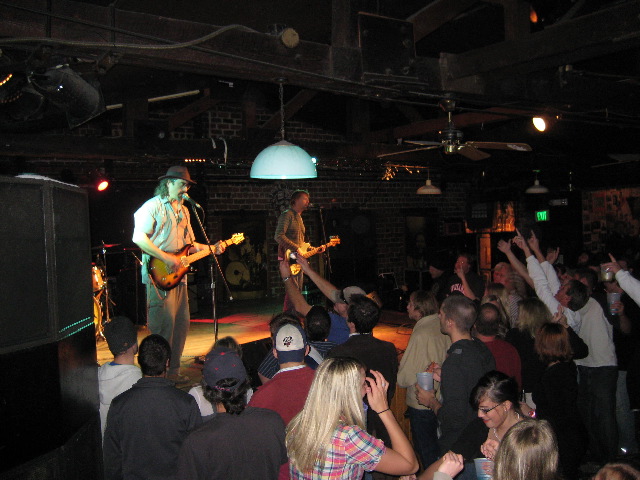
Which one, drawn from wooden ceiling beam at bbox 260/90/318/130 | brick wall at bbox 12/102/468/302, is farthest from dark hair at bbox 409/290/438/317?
brick wall at bbox 12/102/468/302

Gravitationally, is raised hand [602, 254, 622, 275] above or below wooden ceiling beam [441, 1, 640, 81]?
below

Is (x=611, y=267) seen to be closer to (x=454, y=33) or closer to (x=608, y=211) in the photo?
(x=454, y=33)

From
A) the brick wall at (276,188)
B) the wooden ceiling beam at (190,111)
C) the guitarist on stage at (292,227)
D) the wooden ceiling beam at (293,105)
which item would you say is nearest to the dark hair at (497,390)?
the guitarist on stage at (292,227)

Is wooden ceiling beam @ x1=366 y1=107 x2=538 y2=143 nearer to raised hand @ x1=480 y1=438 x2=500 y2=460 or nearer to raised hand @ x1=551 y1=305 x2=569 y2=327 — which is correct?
raised hand @ x1=551 y1=305 x2=569 y2=327

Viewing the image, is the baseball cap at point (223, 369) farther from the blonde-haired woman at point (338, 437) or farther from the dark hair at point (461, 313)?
the dark hair at point (461, 313)

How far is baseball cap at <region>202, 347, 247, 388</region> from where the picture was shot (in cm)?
253

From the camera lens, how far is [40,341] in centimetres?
244

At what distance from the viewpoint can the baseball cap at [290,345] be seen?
2.95m

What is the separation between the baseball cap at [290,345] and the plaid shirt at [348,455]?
0.77m

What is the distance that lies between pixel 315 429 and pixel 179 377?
3474 millimetres

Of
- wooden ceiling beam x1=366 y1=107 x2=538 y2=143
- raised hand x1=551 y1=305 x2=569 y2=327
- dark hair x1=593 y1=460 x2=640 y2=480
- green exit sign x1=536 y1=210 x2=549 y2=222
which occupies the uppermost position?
wooden ceiling beam x1=366 y1=107 x2=538 y2=143

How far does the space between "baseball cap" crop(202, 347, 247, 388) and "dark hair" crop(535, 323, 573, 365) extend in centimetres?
213

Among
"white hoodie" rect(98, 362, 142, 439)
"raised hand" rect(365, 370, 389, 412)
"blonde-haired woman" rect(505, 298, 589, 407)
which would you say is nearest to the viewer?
"raised hand" rect(365, 370, 389, 412)

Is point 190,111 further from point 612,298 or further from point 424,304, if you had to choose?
point 612,298
